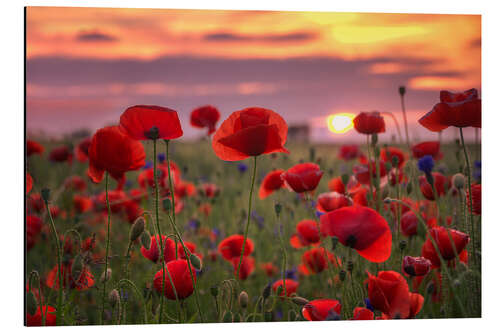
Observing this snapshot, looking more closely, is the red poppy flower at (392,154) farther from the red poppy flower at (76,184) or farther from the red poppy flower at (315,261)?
the red poppy flower at (76,184)

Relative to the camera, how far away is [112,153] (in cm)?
161

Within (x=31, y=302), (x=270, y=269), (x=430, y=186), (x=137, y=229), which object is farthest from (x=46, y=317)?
(x=430, y=186)

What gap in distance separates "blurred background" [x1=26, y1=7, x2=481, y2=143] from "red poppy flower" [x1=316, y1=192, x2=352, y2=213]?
15.3 inches

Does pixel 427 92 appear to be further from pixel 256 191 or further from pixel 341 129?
pixel 256 191

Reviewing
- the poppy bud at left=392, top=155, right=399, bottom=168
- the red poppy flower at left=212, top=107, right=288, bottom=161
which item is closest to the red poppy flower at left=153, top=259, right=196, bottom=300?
the red poppy flower at left=212, top=107, right=288, bottom=161

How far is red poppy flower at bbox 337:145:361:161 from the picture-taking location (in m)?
2.27

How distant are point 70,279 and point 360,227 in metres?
1.02

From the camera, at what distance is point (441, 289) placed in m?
2.03

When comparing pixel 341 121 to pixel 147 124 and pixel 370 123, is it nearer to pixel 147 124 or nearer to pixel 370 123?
pixel 370 123

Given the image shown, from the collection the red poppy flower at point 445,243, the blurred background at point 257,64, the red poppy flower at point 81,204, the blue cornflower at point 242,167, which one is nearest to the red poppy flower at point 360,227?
the red poppy flower at point 445,243

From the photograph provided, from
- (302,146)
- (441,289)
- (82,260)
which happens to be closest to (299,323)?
(441,289)

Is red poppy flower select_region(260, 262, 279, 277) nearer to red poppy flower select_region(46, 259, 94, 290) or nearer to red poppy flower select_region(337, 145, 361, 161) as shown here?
red poppy flower select_region(337, 145, 361, 161)

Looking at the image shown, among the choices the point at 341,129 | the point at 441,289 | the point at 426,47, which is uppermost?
the point at 426,47
